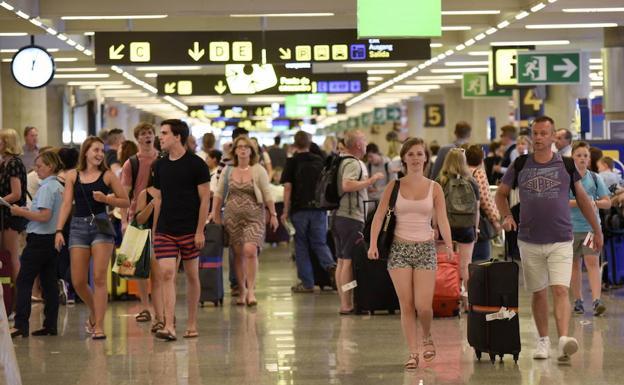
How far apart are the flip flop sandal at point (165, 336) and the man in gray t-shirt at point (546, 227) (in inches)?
130

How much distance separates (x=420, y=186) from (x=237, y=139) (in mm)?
5160

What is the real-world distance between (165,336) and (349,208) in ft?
9.23

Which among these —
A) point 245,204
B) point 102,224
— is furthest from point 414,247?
point 245,204

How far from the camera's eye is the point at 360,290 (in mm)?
13555

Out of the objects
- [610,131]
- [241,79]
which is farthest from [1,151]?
[610,131]

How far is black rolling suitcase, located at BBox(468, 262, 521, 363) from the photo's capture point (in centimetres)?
1002

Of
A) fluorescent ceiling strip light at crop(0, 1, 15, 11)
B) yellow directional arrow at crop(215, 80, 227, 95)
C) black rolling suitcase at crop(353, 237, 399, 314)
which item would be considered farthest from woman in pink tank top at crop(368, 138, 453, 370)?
yellow directional arrow at crop(215, 80, 227, 95)

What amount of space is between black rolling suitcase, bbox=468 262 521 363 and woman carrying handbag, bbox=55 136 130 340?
3.44 metres

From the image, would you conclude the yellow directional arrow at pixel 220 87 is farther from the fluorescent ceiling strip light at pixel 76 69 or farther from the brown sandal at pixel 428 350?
the brown sandal at pixel 428 350

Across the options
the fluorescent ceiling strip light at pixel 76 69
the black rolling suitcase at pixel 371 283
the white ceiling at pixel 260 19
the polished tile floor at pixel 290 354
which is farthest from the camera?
the fluorescent ceiling strip light at pixel 76 69

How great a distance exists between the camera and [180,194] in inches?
454

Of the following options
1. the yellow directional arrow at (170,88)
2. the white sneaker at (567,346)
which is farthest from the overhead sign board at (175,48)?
the white sneaker at (567,346)

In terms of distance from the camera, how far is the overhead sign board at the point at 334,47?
63.3 feet

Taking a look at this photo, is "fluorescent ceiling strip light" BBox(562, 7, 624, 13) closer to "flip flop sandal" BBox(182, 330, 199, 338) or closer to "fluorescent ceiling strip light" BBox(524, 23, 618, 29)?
"fluorescent ceiling strip light" BBox(524, 23, 618, 29)
